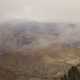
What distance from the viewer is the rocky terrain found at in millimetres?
852

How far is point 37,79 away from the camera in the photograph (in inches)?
33.3

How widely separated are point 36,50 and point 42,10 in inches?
11.9

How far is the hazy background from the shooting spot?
1.02 metres

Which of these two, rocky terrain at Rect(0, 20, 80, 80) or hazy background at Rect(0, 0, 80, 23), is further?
hazy background at Rect(0, 0, 80, 23)

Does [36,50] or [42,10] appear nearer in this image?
[36,50]

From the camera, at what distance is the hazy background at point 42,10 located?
3.36 feet

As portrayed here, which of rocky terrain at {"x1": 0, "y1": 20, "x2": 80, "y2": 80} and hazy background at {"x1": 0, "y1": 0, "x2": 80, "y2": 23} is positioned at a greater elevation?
hazy background at {"x1": 0, "y1": 0, "x2": 80, "y2": 23}

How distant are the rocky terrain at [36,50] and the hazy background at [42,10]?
0.07m

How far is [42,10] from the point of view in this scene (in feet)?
3.44

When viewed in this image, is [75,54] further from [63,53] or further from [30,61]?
[30,61]

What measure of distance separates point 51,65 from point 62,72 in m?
0.07

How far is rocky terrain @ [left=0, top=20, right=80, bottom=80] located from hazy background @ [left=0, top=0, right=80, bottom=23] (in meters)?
0.07

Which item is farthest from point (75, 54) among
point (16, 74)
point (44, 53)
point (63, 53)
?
point (16, 74)

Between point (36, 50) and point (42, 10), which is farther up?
point (42, 10)
